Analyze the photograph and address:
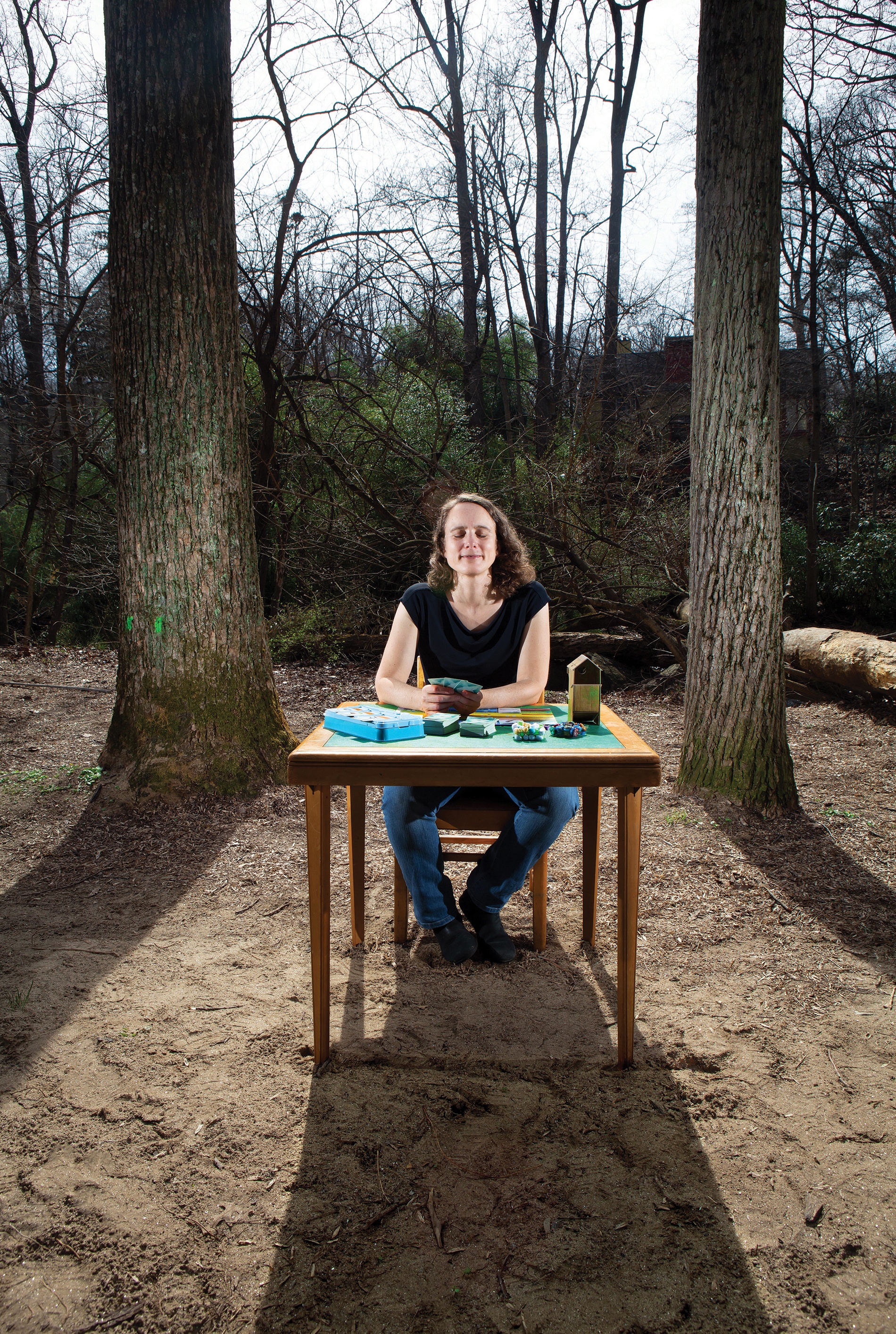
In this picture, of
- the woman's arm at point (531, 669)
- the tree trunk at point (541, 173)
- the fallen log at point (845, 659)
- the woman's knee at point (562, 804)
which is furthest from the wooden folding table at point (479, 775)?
the tree trunk at point (541, 173)

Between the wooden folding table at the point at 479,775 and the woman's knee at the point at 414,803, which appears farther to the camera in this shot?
the woman's knee at the point at 414,803

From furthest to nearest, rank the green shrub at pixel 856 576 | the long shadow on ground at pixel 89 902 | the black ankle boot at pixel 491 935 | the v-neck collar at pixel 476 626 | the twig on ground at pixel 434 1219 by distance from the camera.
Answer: the green shrub at pixel 856 576, the v-neck collar at pixel 476 626, the black ankle boot at pixel 491 935, the long shadow on ground at pixel 89 902, the twig on ground at pixel 434 1219

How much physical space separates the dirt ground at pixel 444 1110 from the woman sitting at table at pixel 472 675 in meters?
0.21

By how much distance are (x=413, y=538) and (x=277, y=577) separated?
184 centimetres

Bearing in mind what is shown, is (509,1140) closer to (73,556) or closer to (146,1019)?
(146,1019)

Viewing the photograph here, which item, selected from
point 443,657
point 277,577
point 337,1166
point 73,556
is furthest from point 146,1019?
point 73,556

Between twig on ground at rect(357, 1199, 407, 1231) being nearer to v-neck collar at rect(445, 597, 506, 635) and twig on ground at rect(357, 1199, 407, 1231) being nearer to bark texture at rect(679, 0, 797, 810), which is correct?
v-neck collar at rect(445, 597, 506, 635)

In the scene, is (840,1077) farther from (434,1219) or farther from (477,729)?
(477,729)

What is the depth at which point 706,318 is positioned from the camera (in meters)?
4.14

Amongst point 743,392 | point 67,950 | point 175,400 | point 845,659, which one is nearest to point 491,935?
point 67,950

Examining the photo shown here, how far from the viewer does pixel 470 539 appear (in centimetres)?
282

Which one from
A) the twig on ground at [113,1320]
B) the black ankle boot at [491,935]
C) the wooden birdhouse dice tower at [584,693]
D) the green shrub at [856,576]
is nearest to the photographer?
the twig on ground at [113,1320]

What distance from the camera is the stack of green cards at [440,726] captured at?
2.15 metres

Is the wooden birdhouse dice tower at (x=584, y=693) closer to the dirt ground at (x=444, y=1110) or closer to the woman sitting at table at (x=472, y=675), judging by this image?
the woman sitting at table at (x=472, y=675)
